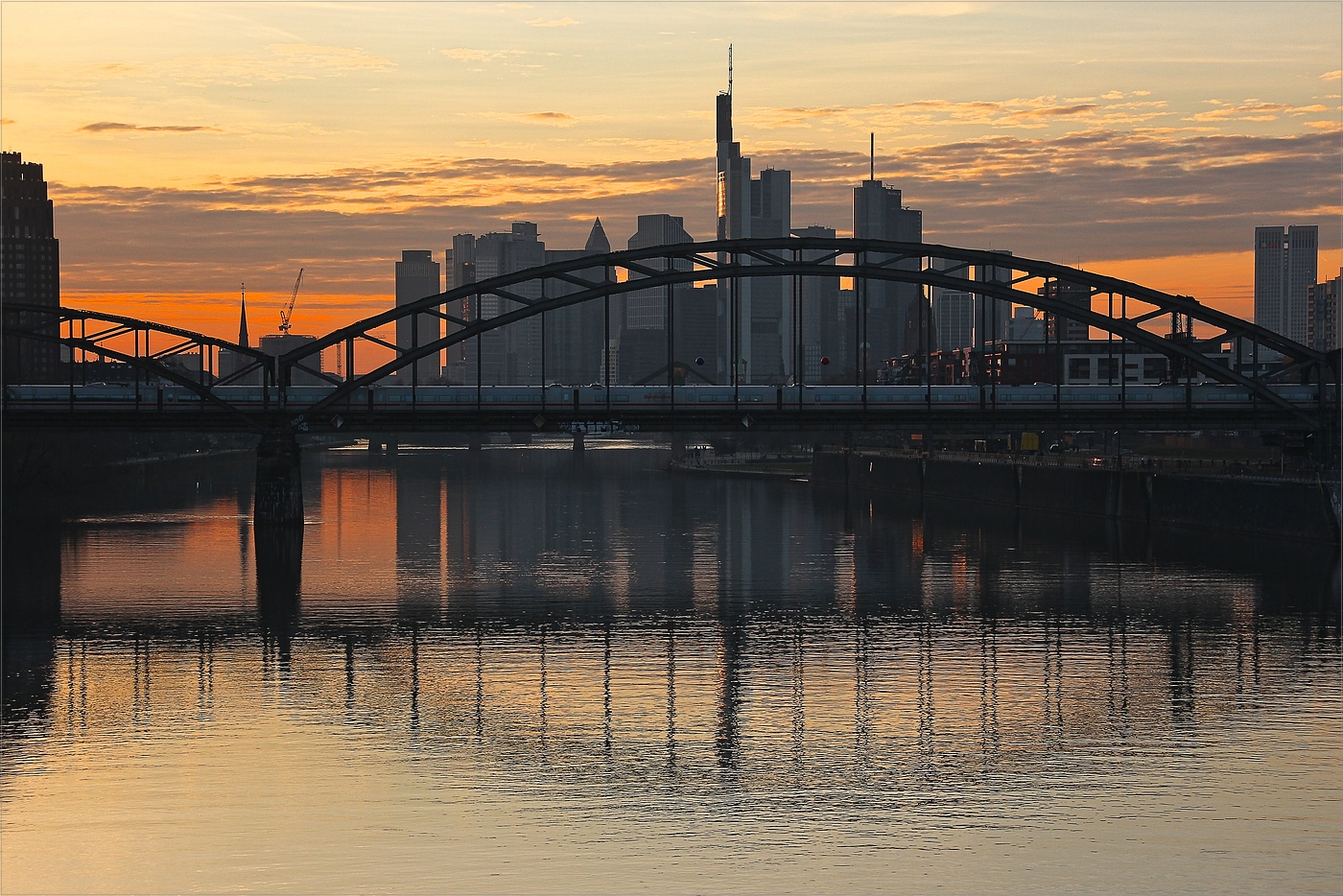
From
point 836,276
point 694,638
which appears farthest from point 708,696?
point 836,276

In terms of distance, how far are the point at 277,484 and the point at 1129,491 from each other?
60.9 meters

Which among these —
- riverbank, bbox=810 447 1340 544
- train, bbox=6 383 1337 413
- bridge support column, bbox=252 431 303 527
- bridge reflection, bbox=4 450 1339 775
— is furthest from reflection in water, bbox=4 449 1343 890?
train, bbox=6 383 1337 413

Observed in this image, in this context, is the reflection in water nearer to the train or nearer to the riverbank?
the riverbank

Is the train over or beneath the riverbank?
over

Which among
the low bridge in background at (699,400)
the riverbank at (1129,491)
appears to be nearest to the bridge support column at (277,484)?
the low bridge in background at (699,400)

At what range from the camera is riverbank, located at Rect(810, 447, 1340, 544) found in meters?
96.2

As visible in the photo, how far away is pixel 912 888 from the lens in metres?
28.5

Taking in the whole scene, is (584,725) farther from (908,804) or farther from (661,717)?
(908,804)

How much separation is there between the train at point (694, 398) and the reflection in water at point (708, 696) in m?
16.2

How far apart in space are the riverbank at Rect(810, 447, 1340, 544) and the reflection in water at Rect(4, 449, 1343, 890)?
4864 millimetres

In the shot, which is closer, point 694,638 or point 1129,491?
point 694,638

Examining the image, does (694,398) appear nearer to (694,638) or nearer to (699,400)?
(699,400)

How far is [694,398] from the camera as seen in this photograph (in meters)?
119

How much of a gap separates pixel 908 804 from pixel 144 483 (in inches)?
6035
